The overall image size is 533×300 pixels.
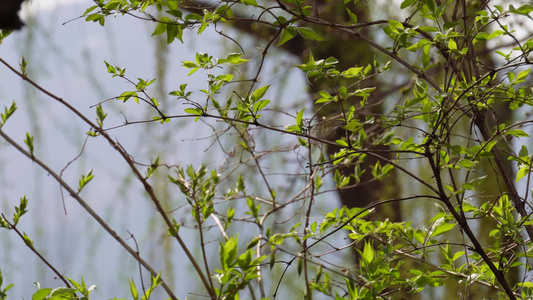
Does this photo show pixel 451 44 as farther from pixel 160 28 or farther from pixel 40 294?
pixel 40 294

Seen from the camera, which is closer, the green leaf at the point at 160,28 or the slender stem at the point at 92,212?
the green leaf at the point at 160,28

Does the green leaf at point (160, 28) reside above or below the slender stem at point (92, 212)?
above

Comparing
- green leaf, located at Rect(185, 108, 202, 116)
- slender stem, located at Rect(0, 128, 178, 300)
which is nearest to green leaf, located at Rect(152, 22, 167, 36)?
green leaf, located at Rect(185, 108, 202, 116)

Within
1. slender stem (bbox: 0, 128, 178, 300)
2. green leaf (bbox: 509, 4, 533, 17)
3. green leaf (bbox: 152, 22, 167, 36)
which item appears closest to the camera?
green leaf (bbox: 509, 4, 533, 17)

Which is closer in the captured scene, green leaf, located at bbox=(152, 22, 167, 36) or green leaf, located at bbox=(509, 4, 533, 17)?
green leaf, located at bbox=(509, 4, 533, 17)

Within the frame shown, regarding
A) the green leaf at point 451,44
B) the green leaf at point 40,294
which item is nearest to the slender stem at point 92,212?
the green leaf at point 40,294

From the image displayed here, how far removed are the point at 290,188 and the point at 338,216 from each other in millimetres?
949

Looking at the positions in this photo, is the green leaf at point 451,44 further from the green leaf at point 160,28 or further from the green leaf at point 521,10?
the green leaf at point 160,28

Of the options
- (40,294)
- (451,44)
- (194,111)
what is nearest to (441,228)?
(451,44)

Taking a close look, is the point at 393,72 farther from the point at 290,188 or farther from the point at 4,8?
the point at 4,8

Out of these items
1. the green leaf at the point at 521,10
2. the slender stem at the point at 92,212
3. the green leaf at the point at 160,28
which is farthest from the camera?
the slender stem at the point at 92,212

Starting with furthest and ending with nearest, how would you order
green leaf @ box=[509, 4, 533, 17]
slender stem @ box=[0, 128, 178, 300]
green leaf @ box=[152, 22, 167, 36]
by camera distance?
slender stem @ box=[0, 128, 178, 300] → green leaf @ box=[152, 22, 167, 36] → green leaf @ box=[509, 4, 533, 17]

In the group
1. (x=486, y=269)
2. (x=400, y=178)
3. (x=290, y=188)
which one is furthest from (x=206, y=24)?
(x=400, y=178)

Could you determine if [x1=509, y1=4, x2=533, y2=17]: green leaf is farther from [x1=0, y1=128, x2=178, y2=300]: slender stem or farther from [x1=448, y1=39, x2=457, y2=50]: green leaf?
[x1=0, y1=128, x2=178, y2=300]: slender stem
